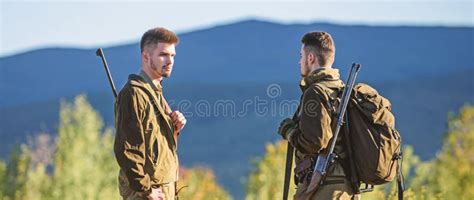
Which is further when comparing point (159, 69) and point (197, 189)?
point (197, 189)

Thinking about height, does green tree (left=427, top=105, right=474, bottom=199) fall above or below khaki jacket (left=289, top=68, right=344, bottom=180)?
above

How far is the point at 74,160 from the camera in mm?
58812

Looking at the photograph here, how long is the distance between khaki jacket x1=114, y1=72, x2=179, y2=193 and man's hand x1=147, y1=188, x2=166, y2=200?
36mm

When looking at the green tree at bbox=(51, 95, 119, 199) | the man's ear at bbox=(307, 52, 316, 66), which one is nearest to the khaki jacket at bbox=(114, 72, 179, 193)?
the man's ear at bbox=(307, 52, 316, 66)

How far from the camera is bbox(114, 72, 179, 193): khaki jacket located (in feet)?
19.3

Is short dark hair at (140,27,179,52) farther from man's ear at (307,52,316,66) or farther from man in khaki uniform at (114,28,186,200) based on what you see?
man's ear at (307,52,316,66)

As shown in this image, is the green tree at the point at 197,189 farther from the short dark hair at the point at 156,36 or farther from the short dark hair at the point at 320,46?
the short dark hair at the point at 320,46

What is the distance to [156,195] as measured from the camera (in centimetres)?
603

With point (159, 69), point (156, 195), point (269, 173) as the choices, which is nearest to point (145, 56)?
point (159, 69)

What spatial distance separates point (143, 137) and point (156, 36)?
0.67m

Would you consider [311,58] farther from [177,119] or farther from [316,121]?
[177,119]

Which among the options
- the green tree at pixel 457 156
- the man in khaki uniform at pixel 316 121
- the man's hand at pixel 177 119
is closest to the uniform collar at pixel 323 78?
the man in khaki uniform at pixel 316 121

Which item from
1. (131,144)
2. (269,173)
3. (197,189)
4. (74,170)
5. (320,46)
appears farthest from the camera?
(269,173)

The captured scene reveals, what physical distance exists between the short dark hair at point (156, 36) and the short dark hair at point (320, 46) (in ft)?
2.72
